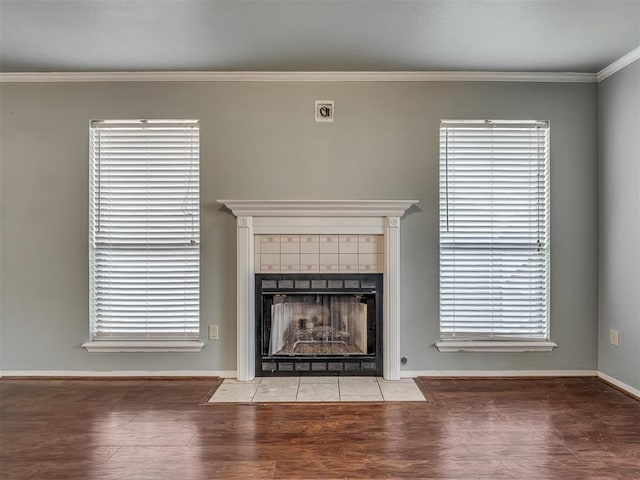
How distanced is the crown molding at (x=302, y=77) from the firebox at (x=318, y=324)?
5.22 feet

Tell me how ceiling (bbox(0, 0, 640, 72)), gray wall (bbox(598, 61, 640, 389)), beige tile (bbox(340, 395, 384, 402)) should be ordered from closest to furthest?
ceiling (bbox(0, 0, 640, 72)) < beige tile (bbox(340, 395, 384, 402)) < gray wall (bbox(598, 61, 640, 389))

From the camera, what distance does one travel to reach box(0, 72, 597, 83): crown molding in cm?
306

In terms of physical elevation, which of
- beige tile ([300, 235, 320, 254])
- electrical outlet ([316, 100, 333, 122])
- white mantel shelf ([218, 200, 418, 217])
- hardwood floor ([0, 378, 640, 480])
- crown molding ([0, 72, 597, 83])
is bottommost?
hardwood floor ([0, 378, 640, 480])

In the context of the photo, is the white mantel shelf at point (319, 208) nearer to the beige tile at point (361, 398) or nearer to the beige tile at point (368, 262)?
the beige tile at point (368, 262)

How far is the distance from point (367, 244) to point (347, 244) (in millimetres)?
163

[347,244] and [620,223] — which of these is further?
[347,244]

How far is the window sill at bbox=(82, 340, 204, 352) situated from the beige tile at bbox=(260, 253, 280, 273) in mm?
800

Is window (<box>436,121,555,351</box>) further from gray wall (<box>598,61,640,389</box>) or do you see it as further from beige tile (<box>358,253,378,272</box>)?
beige tile (<box>358,253,378,272</box>)

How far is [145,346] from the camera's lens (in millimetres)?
3084

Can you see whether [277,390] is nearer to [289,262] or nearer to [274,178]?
[289,262]

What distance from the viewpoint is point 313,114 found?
3.11 metres

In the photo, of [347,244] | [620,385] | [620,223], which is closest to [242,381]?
[347,244]

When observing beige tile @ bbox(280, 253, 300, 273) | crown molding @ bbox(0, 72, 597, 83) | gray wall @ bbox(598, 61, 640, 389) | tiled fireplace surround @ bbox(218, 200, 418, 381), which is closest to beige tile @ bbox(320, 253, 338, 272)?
tiled fireplace surround @ bbox(218, 200, 418, 381)

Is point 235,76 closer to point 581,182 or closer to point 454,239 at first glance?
point 454,239
